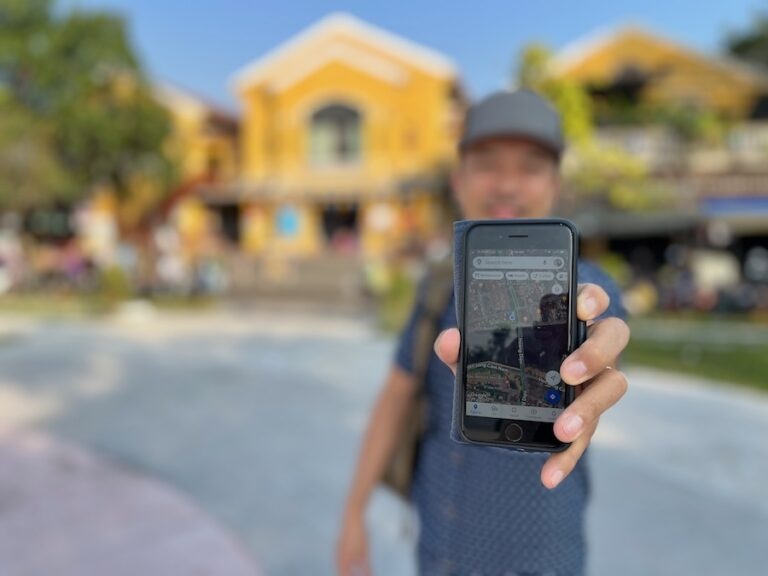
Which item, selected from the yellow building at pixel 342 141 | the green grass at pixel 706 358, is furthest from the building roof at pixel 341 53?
the green grass at pixel 706 358

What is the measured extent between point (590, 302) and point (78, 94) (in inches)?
818

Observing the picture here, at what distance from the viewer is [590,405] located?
2.91 ft

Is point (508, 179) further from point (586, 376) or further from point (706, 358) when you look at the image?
point (706, 358)

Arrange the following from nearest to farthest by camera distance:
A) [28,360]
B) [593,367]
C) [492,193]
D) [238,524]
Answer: [593,367] → [492,193] → [238,524] → [28,360]

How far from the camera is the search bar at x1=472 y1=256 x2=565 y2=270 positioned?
0.93m

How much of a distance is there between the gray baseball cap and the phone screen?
476mm

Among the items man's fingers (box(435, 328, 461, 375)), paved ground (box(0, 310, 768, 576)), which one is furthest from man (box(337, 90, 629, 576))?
paved ground (box(0, 310, 768, 576))

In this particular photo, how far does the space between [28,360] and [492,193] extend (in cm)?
795

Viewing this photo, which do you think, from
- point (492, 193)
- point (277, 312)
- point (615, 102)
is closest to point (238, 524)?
point (492, 193)

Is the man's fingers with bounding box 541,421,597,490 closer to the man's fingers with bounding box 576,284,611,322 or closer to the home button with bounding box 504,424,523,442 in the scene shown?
the home button with bounding box 504,424,523,442

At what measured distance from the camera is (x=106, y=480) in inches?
162

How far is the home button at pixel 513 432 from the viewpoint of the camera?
0.93 meters

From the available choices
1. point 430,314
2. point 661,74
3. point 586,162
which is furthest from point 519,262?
point 661,74

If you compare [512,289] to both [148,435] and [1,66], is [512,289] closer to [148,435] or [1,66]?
[148,435]
